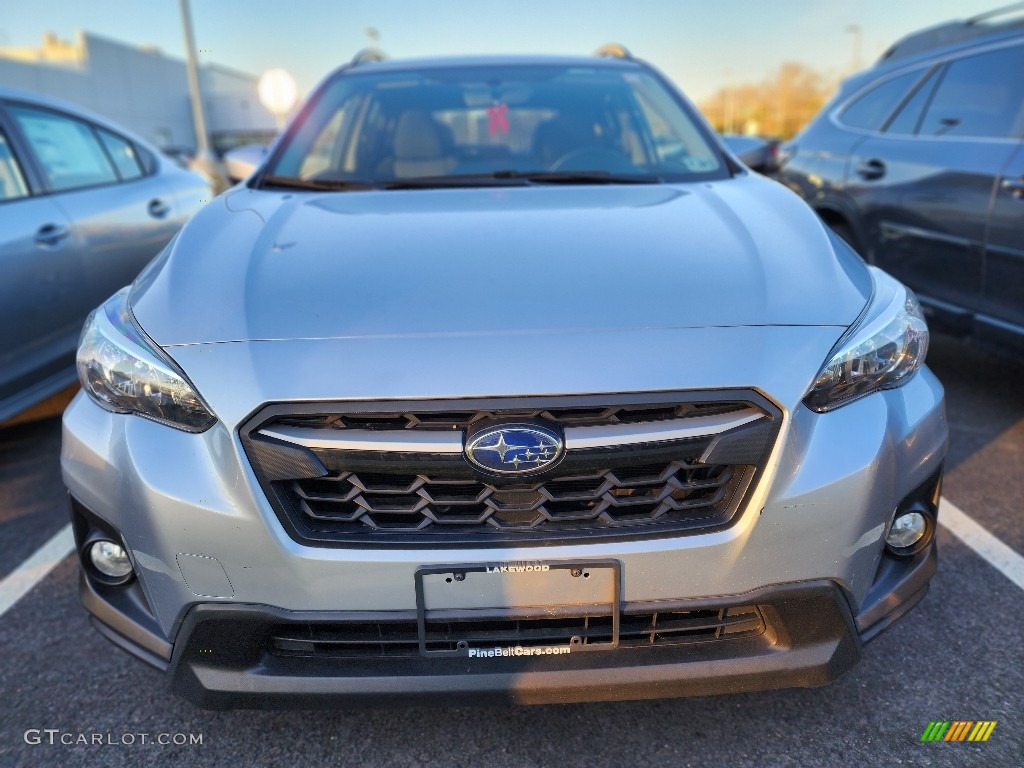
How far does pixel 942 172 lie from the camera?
12.0 ft

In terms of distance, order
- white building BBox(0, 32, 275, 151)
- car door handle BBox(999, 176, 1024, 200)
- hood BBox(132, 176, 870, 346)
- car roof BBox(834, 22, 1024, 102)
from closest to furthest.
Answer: hood BBox(132, 176, 870, 346)
car door handle BBox(999, 176, 1024, 200)
car roof BBox(834, 22, 1024, 102)
white building BBox(0, 32, 275, 151)

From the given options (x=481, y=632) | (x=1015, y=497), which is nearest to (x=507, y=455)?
(x=481, y=632)

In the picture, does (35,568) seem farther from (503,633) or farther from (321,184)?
(503,633)

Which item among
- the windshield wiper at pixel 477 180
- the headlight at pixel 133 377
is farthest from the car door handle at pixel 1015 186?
the headlight at pixel 133 377

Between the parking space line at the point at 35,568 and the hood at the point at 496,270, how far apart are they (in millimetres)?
1188

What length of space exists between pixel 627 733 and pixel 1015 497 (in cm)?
193

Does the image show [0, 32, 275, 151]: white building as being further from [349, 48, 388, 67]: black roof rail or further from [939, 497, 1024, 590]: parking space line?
[939, 497, 1024, 590]: parking space line

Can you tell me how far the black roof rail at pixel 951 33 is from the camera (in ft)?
13.0

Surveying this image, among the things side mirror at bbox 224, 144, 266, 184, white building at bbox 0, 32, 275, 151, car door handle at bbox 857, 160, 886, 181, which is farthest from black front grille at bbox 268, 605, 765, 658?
white building at bbox 0, 32, 275, 151

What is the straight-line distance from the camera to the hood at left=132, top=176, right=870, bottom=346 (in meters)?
1.58

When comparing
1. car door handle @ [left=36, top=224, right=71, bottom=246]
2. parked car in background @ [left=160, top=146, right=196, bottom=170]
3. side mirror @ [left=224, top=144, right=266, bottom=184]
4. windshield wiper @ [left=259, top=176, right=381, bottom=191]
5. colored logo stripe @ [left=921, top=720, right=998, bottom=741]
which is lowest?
parked car in background @ [left=160, top=146, right=196, bottom=170]

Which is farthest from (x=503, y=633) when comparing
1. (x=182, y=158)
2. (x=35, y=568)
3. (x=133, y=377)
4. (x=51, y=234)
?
(x=182, y=158)

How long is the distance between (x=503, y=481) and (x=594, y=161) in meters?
1.60

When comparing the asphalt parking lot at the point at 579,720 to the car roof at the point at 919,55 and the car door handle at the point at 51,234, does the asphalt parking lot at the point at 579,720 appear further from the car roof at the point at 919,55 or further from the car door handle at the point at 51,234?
the car roof at the point at 919,55
